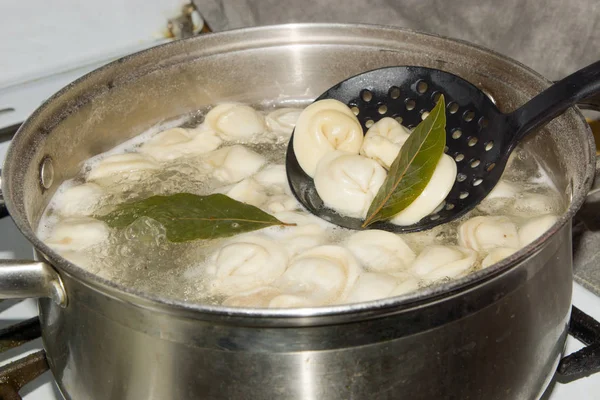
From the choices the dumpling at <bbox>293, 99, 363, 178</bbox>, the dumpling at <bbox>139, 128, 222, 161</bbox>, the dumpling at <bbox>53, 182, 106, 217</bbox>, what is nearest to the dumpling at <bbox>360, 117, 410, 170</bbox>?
the dumpling at <bbox>293, 99, 363, 178</bbox>

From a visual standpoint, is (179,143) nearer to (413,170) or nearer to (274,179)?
(274,179)

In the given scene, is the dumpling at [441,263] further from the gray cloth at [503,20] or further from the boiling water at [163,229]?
the gray cloth at [503,20]

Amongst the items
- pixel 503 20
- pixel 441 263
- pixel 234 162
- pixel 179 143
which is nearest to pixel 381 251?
pixel 441 263

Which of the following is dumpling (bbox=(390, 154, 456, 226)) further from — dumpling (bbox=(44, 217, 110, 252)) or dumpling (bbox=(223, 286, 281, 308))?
dumpling (bbox=(44, 217, 110, 252))

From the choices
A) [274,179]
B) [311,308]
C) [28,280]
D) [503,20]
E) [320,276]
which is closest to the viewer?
[311,308]

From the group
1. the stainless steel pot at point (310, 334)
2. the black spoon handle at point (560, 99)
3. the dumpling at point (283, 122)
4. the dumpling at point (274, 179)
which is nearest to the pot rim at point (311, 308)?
the stainless steel pot at point (310, 334)

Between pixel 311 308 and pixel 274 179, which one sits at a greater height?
pixel 311 308

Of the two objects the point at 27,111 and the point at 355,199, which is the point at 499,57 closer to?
the point at 355,199
